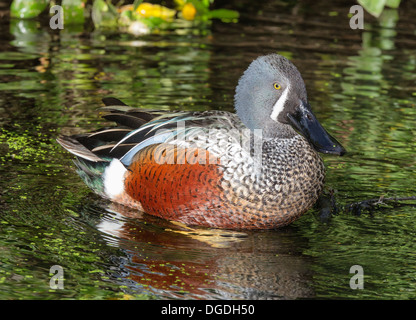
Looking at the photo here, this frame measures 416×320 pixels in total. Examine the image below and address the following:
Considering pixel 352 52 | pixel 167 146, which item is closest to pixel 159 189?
pixel 167 146

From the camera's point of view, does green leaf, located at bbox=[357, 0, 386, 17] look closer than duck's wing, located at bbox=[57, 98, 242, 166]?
Yes

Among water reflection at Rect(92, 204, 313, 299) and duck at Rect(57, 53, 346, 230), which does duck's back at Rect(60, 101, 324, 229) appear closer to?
duck at Rect(57, 53, 346, 230)

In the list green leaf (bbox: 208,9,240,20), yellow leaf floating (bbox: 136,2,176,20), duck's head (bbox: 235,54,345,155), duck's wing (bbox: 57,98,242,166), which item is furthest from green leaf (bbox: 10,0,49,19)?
duck's head (bbox: 235,54,345,155)

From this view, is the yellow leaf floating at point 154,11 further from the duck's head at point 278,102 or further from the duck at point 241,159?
the duck's head at point 278,102

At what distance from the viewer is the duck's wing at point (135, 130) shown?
562 cm

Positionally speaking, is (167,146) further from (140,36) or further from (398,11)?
(398,11)

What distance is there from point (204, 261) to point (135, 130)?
4.63ft

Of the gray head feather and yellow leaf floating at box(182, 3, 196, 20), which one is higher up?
yellow leaf floating at box(182, 3, 196, 20)

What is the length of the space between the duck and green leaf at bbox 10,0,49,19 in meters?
5.72

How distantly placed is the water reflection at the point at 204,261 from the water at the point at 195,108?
1cm

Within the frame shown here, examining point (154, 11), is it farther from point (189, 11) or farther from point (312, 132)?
point (312, 132)

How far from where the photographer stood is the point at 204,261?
16.3 feet

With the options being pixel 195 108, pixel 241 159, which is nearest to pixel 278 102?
pixel 241 159

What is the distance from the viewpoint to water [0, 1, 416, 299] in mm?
4707
